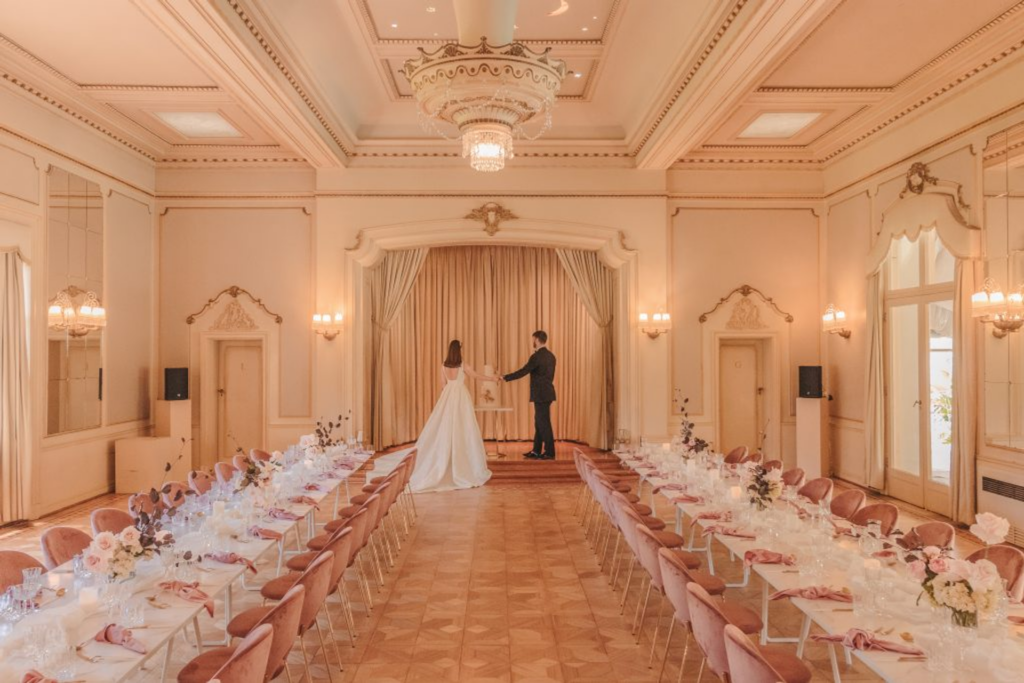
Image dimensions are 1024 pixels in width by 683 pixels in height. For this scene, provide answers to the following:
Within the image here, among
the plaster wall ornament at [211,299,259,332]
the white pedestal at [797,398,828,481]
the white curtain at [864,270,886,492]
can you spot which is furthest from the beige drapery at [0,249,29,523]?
the white curtain at [864,270,886,492]

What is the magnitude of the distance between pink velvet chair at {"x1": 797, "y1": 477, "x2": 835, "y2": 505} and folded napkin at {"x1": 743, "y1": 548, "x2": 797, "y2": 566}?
2.24 metres

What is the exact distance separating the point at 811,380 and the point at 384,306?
22.8 ft

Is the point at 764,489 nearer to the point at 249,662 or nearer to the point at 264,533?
the point at 264,533

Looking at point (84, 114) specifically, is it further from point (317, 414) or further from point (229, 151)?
point (317, 414)

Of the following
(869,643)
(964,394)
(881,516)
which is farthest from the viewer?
(964,394)

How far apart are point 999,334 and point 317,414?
8.87 meters

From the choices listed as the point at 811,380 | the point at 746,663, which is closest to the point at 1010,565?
the point at 746,663

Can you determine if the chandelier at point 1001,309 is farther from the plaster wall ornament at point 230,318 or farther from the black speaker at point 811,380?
the plaster wall ornament at point 230,318

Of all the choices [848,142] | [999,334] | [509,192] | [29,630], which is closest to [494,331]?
[509,192]

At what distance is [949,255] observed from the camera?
866 centimetres

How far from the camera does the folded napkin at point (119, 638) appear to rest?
309 cm

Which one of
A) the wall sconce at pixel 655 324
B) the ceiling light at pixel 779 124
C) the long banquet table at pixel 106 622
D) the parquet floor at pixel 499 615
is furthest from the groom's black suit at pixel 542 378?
the long banquet table at pixel 106 622

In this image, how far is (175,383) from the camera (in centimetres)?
1084

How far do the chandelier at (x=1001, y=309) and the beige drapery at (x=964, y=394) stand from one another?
19.2 inches
